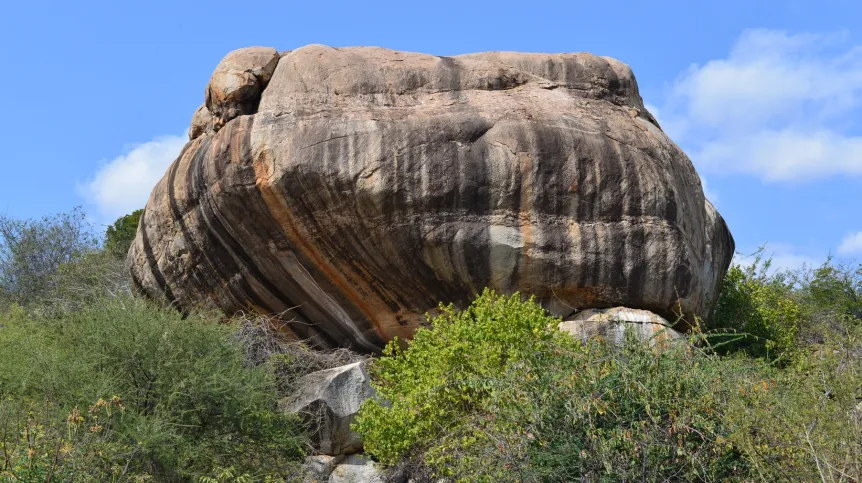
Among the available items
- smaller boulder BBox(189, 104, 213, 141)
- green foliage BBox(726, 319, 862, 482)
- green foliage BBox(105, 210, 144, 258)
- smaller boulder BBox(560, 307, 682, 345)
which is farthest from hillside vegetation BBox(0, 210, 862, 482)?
green foliage BBox(105, 210, 144, 258)

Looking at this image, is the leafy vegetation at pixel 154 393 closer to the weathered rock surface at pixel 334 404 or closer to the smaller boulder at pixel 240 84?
the weathered rock surface at pixel 334 404

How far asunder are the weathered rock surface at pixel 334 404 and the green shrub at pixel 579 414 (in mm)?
2618

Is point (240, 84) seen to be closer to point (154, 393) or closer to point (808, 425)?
point (154, 393)

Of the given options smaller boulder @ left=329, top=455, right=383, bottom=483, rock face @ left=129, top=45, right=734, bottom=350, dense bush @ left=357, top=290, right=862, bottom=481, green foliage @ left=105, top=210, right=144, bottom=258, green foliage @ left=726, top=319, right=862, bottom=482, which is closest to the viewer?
green foliage @ left=726, top=319, right=862, bottom=482

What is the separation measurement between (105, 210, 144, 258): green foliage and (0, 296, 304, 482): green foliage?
1306cm

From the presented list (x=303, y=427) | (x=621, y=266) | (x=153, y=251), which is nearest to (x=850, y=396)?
(x=621, y=266)

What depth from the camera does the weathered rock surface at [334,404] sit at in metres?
15.1

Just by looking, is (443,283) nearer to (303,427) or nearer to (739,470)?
(303,427)

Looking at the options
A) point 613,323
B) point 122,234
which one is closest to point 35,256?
point 122,234

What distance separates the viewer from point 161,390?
13914 mm

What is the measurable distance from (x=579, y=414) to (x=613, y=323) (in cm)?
437

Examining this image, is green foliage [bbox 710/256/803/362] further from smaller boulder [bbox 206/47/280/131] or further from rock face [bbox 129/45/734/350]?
smaller boulder [bbox 206/47/280/131]

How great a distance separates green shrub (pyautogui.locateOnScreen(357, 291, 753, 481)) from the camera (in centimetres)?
1021

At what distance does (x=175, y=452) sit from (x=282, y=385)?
113 inches
